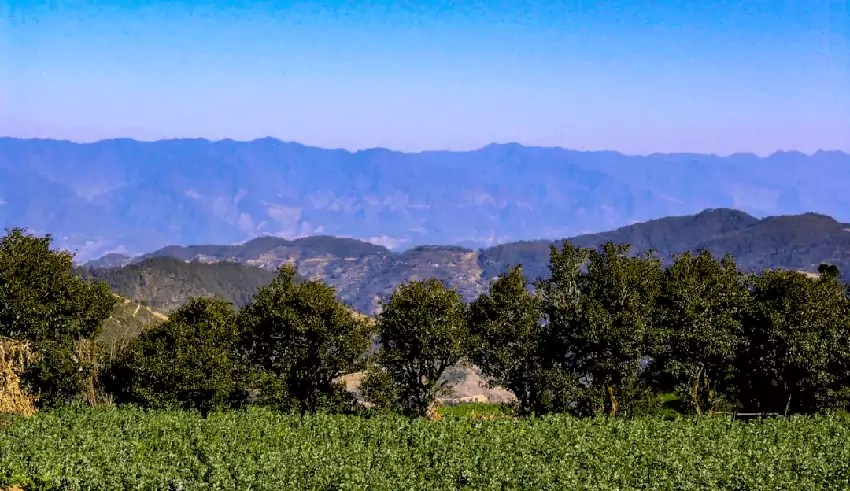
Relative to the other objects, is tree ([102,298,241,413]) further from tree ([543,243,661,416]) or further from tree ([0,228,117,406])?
tree ([543,243,661,416])

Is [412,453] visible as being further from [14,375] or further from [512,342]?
[14,375]

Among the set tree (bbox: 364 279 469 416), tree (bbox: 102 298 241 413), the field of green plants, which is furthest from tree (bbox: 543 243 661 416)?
tree (bbox: 102 298 241 413)

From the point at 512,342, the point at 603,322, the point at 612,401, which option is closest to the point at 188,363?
the point at 512,342

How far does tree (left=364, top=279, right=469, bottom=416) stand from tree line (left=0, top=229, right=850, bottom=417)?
0.10m

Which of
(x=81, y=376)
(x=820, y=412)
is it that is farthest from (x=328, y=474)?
(x=820, y=412)

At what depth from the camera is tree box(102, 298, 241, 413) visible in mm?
52344

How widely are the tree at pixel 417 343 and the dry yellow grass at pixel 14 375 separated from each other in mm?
23242

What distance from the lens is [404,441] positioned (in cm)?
3944

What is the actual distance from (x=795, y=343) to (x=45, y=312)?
52568mm

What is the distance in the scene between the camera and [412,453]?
37.3 m

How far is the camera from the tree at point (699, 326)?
52.4 metres

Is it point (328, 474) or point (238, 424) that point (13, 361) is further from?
point (328, 474)

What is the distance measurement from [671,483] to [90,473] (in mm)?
23627

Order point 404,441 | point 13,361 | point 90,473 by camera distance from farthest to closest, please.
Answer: point 13,361, point 404,441, point 90,473
